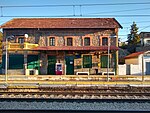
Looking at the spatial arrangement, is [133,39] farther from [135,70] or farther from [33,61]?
[33,61]

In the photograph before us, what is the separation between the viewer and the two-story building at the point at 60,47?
112ft

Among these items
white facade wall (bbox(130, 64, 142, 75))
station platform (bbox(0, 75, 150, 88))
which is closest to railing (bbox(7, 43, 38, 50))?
station platform (bbox(0, 75, 150, 88))

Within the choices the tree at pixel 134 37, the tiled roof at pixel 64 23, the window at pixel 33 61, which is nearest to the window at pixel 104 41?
the tiled roof at pixel 64 23

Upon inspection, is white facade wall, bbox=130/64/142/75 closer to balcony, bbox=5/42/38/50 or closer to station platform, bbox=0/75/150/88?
station platform, bbox=0/75/150/88

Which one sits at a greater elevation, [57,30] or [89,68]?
[57,30]

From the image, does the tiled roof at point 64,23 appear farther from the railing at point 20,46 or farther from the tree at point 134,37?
the tree at point 134,37

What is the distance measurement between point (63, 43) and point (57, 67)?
3.78 m

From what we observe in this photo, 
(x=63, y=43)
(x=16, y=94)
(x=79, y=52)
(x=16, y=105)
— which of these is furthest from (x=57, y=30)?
(x=16, y=105)

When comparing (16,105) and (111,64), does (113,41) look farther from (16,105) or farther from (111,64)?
(16,105)

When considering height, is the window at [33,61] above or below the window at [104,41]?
below

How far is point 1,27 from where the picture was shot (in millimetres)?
34719

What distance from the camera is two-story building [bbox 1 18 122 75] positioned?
34.1 metres

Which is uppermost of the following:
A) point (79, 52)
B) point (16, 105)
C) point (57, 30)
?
point (57, 30)

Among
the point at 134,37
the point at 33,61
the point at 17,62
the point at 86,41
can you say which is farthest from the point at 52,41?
the point at 134,37
